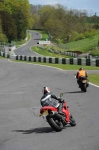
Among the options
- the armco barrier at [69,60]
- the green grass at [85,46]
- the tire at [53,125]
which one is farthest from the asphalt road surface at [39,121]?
the green grass at [85,46]

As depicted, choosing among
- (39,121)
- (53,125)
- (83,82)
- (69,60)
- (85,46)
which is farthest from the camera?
(85,46)

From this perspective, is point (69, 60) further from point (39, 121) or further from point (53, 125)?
point (53, 125)

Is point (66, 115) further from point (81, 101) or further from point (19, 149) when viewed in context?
point (81, 101)

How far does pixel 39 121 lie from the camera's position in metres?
13.8

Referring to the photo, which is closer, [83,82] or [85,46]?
[83,82]

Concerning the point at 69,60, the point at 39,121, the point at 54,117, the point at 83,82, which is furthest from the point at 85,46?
the point at 54,117

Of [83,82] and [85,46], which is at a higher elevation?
[83,82]

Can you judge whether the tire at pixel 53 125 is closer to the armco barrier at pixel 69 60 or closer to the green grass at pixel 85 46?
the armco barrier at pixel 69 60

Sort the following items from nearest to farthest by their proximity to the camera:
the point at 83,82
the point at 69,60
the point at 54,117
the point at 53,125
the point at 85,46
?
1. the point at 53,125
2. the point at 54,117
3. the point at 83,82
4. the point at 69,60
5. the point at 85,46

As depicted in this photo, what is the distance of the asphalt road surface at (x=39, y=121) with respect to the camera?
10075mm

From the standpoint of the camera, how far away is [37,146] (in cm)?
987

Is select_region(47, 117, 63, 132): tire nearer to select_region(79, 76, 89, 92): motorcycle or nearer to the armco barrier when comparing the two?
select_region(79, 76, 89, 92): motorcycle

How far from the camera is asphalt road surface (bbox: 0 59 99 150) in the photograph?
10075 millimetres

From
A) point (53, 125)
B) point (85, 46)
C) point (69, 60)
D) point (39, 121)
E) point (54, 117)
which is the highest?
point (54, 117)
